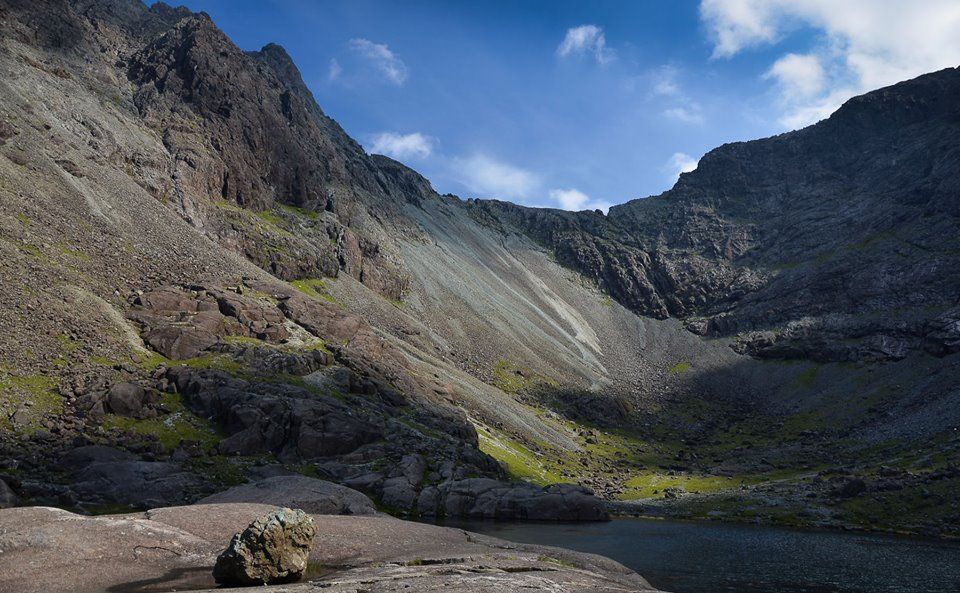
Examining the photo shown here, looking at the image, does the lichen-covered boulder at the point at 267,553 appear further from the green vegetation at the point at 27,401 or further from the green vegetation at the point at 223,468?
the green vegetation at the point at 27,401

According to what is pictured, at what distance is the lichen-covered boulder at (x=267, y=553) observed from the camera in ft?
75.5

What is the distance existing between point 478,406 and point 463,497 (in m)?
55.6

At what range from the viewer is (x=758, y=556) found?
65188 millimetres

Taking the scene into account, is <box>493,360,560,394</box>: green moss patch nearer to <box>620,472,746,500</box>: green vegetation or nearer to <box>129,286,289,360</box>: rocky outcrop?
<box>620,472,746,500</box>: green vegetation

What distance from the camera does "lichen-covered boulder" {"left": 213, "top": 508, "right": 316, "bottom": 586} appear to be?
23.0 meters

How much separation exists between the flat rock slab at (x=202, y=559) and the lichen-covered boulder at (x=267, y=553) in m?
0.87

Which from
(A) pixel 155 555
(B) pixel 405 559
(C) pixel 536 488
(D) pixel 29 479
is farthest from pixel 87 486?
(C) pixel 536 488

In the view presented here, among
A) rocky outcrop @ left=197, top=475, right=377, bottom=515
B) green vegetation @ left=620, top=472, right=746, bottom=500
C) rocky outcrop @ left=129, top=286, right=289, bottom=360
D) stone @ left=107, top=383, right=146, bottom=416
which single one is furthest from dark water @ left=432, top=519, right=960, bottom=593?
rocky outcrop @ left=129, top=286, right=289, bottom=360

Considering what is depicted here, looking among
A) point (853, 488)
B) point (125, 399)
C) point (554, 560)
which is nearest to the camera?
point (554, 560)

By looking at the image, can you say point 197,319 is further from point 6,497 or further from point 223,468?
point 6,497

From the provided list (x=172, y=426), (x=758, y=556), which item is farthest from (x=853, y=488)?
(x=172, y=426)

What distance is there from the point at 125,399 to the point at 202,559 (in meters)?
59.1

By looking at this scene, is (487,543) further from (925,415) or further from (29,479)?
(925,415)

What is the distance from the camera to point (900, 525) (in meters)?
89.6
